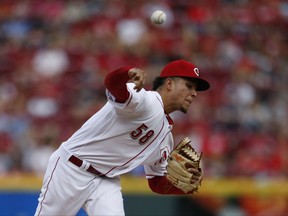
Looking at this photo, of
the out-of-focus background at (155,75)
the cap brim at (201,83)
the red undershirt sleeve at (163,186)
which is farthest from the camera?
the out-of-focus background at (155,75)

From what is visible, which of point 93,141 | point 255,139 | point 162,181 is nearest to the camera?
point 93,141

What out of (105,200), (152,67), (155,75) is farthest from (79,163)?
(152,67)

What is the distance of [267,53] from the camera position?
472 inches

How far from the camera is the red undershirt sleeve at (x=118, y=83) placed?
399 cm

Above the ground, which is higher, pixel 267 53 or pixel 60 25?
pixel 267 53

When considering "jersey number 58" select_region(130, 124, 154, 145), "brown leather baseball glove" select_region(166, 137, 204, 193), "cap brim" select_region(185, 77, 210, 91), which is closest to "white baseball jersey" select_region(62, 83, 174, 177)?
"jersey number 58" select_region(130, 124, 154, 145)

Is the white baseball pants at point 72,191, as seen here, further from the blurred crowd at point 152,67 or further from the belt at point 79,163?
the blurred crowd at point 152,67

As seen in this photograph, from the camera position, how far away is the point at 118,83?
4035 millimetres

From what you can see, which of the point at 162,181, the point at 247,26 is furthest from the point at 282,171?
the point at 162,181

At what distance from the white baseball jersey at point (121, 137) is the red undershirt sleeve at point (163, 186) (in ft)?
1.07

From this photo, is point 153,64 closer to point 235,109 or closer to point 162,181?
point 235,109

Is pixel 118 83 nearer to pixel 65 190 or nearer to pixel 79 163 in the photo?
pixel 79 163

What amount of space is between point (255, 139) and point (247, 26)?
2.96m

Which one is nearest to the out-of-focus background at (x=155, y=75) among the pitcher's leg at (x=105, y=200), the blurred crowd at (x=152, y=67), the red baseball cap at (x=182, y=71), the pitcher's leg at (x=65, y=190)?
the blurred crowd at (x=152, y=67)
